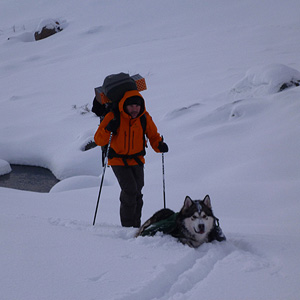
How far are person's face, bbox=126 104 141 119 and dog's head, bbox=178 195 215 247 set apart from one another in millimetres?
1090

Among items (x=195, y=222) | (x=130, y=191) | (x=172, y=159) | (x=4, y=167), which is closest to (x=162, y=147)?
(x=130, y=191)

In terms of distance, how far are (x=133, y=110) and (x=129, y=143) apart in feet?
1.30

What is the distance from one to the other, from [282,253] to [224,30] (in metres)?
19.7

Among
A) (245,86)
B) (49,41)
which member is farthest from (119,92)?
(49,41)

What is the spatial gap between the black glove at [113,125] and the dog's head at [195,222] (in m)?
1.09

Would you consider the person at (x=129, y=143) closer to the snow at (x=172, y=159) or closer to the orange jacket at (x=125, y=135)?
the orange jacket at (x=125, y=135)

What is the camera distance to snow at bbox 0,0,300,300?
2.48 metres

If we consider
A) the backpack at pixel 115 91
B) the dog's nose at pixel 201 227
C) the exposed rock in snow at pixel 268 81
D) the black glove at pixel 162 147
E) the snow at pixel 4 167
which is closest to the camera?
the dog's nose at pixel 201 227

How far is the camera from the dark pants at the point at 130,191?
Result: 13.3 ft

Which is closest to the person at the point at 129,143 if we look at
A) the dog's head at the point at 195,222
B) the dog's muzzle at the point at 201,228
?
the dog's head at the point at 195,222

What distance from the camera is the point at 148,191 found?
622 cm

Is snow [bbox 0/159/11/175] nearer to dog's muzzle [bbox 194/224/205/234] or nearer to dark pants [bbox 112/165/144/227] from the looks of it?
dark pants [bbox 112/165/144/227]

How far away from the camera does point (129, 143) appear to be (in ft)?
12.9

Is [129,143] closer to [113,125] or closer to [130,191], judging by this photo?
[113,125]
